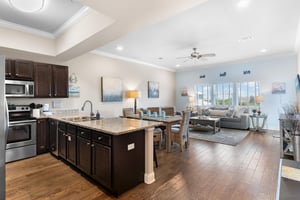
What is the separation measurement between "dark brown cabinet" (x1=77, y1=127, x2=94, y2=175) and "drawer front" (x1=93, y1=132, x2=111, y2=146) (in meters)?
0.17

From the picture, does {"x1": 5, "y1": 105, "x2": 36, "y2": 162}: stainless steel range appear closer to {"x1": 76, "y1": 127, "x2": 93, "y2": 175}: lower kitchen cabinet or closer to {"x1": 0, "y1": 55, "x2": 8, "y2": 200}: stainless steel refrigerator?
{"x1": 76, "y1": 127, "x2": 93, "y2": 175}: lower kitchen cabinet

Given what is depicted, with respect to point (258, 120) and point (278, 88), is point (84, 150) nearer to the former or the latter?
point (258, 120)

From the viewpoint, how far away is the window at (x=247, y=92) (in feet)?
22.9

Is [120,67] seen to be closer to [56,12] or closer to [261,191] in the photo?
[56,12]

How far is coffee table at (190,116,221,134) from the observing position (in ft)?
20.0

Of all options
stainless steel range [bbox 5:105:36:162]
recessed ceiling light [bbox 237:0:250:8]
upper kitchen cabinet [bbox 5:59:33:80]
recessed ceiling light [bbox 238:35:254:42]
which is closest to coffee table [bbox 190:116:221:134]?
recessed ceiling light [bbox 238:35:254:42]

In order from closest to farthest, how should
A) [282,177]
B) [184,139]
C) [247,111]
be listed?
[282,177] < [184,139] < [247,111]

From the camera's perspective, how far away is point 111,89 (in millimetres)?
5973

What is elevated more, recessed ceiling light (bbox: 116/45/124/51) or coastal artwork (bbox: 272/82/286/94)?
recessed ceiling light (bbox: 116/45/124/51)

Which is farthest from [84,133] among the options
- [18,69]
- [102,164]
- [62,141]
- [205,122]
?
[205,122]

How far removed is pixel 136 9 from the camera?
7.04ft

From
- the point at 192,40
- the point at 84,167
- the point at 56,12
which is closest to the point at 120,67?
the point at 192,40

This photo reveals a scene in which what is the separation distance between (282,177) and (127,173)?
188 centimetres

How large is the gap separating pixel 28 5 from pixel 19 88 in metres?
1.90
